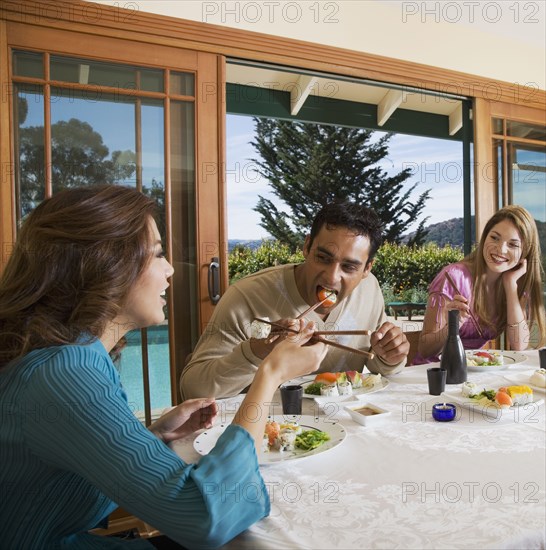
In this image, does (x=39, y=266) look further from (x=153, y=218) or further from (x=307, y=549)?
(x=307, y=549)

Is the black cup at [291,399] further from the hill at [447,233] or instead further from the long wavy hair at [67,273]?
the hill at [447,233]

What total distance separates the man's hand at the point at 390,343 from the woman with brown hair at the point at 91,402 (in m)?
0.61

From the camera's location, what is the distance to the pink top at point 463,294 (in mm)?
2473

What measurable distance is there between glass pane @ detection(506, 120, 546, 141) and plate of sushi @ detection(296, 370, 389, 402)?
9.99ft

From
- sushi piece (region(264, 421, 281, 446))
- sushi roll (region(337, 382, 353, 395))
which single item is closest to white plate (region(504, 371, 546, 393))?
sushi roll (region(337, 382, 353, 395))

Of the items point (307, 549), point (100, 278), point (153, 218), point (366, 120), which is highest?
point (366, 120)

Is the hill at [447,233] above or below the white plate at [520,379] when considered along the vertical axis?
above

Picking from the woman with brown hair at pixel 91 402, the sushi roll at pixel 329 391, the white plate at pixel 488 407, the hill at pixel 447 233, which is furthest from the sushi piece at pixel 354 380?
the hill at pixel 447 233

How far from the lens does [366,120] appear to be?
6988 millimetres

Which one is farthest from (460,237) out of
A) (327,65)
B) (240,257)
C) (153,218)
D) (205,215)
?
(153,218)

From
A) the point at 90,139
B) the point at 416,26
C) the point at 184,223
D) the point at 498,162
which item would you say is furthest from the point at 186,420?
the point at 498,162

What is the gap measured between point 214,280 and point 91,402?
6.86 feet

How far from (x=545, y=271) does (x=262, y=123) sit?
4.82m

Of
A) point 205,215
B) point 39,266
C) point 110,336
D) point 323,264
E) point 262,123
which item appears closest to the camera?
point 39,266
